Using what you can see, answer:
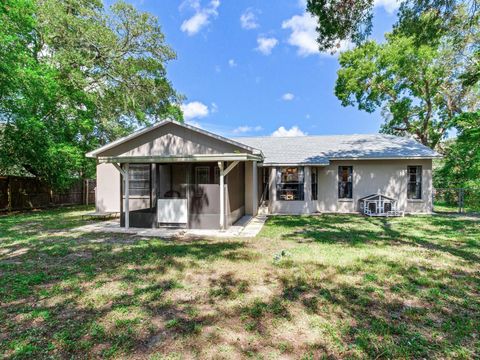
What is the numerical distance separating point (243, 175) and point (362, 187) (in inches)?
249

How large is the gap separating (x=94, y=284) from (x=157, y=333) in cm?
205

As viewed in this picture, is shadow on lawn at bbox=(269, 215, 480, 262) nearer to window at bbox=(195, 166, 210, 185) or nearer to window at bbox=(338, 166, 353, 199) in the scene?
window at bbox=(338, 166, 353, 199)

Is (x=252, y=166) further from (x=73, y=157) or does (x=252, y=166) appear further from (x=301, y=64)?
(x=301, y=64)

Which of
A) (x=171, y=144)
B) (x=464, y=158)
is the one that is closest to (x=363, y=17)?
(x=171, y=144)

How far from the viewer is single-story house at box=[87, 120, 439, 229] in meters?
8.77

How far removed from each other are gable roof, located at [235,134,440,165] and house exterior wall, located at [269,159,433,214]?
47 centimetres

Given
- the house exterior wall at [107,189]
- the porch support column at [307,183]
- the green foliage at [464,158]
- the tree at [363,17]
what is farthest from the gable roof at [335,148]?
the house exterior wall at [107,189]

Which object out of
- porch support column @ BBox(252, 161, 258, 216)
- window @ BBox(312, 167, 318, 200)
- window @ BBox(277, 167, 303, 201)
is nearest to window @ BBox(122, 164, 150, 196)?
porch support column @ BBox(252, 161, 258, 216)

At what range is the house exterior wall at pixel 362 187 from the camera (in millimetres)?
12750

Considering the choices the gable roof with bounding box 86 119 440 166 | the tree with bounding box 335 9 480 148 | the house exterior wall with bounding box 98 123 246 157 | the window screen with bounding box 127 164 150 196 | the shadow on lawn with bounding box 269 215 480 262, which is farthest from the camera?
the tree with bounding box 335 9 480 148

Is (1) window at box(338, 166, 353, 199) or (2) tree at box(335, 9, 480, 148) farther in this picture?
(2) tree at box(335, 9, 480, 148)

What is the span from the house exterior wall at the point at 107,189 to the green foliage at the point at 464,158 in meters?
16.6

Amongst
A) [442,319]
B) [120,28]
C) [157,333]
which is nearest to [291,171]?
[442,319]

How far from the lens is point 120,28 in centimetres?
1636
